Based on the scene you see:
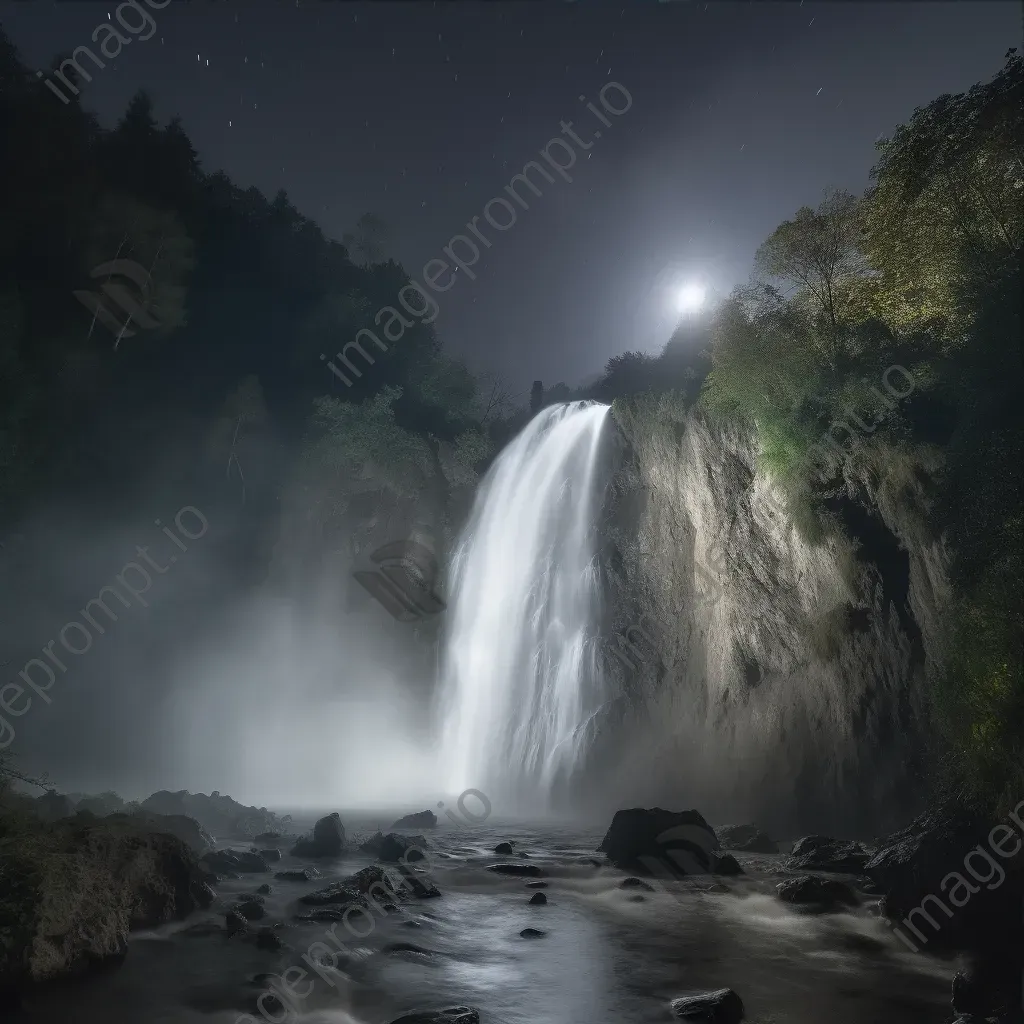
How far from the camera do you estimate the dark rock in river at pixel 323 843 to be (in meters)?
13.7

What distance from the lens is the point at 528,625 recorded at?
2795 cm

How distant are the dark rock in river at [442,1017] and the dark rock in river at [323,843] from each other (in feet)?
29.5

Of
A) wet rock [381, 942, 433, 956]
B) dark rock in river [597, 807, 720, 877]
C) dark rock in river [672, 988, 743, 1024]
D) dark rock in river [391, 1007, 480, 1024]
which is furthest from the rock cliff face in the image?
dark rock in river [391, 1007, 480, 1024]

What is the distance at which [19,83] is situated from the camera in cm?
2317

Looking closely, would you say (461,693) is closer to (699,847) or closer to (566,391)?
(699,847)

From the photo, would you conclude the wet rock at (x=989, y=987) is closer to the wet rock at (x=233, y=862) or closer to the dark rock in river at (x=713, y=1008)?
the dark rock in river at (x=713, y=1008)

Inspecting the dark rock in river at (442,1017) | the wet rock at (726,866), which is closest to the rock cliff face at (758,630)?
the wet rock at (726,866)

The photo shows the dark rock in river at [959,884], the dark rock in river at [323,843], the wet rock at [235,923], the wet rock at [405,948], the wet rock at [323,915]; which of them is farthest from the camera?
the dark rock in river at [323,843]

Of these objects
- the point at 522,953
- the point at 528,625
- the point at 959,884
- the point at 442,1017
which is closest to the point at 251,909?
the point at 522,953

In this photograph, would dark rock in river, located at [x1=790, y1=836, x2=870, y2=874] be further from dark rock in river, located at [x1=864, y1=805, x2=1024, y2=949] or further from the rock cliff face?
dark rock in river, located at [x1=864, y1=805, x2=1024, y2=949]

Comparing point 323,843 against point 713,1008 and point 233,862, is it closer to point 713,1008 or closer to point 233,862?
point 233,862

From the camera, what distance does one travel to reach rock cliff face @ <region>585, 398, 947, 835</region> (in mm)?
14703

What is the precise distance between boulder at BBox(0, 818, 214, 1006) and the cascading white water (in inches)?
723

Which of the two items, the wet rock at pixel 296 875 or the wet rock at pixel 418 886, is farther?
the wet rock at pixel 296 875
